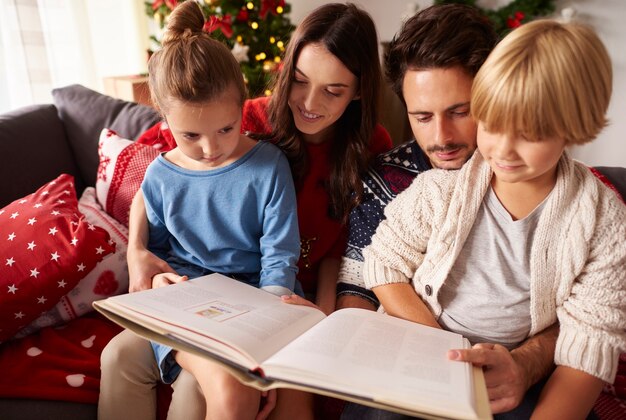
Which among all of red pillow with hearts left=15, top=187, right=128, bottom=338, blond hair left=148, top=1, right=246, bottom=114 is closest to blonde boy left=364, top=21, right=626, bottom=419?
blond hair left=148, top=1, right=246, bottom=114

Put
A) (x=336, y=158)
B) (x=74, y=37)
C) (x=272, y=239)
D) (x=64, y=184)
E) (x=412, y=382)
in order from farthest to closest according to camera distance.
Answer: (x=74, y=37) < (x=64, y=184) < (x=336, y=158) < (x=272, y=239) < (x=412, y=382)

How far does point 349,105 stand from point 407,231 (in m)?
0.49

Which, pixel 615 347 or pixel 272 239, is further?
pixel 272 239

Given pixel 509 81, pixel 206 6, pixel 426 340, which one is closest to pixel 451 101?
pixel 509 81

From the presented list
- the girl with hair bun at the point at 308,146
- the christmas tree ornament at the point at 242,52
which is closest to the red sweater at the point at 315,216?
the girl with hair bun at the point at 308,146

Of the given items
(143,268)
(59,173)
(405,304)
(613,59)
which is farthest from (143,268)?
(613,59)

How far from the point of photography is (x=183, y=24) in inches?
47.9

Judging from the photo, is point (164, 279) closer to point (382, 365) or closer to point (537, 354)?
point (382, 365)

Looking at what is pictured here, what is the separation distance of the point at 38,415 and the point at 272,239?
2.24 feet

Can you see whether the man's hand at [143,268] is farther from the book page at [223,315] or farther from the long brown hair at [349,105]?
the long brown hair at [349,105]

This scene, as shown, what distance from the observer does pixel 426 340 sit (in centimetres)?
93

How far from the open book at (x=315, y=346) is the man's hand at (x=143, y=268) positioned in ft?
0.72

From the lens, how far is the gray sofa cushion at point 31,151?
165 centimetres

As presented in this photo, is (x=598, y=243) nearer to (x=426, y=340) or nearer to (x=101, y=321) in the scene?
(x=426, y=340)
